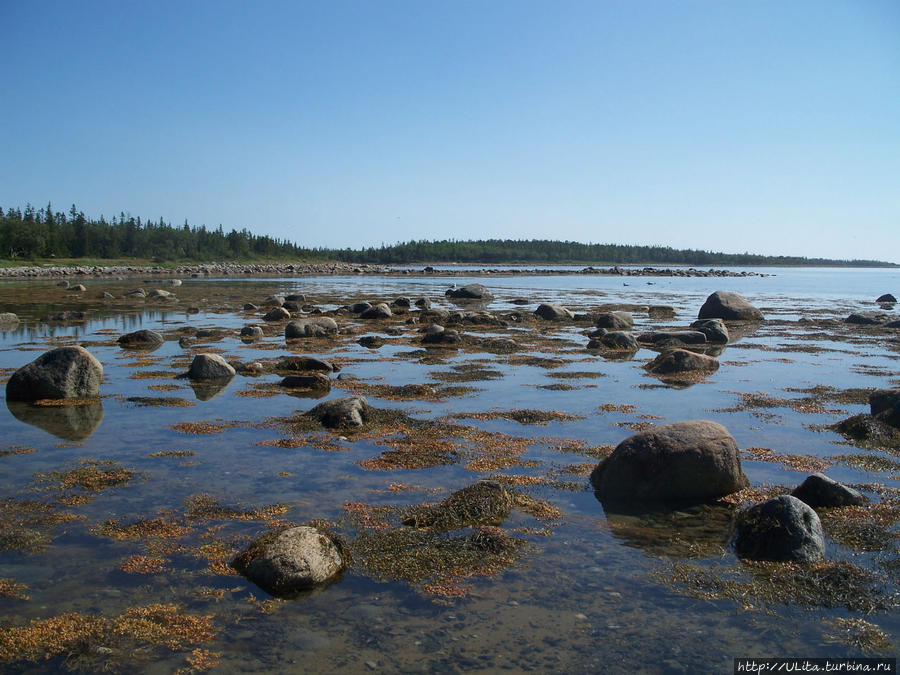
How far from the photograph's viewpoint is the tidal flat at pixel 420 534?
5.40 meters

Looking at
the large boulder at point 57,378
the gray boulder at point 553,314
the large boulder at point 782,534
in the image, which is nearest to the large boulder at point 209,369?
the large boulder at point 57,378

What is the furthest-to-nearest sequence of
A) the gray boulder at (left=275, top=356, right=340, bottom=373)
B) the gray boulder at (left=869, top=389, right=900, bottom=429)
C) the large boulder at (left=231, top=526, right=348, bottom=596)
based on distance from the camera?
1. the gray boulder at (left=275, top=356, right=340, bottom=373)
2. the gray boulder at (left=869, top=389, right=900, bottom=429)
3. the large boulder at (left=231, top=526, right=348, bottom=596)

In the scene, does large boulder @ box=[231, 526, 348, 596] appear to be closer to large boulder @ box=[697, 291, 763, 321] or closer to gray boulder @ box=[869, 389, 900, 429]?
gray boulder @ box=[869, 389, 900, 429]

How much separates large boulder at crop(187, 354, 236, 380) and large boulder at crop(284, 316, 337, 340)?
798 cm

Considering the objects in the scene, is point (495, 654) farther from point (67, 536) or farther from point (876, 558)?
point (67, 536)

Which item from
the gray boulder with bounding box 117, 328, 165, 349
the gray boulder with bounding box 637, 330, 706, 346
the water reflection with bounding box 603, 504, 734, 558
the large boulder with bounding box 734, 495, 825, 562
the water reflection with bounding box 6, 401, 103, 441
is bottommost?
the water reflection with bounding box 603, 504, 734, 558

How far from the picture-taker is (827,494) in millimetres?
8352

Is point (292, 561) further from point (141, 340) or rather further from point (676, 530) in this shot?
point (141, 340)

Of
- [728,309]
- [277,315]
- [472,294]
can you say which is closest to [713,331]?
[728,309]

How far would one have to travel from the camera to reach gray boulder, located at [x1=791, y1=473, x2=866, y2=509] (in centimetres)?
833

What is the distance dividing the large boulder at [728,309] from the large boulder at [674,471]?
29028 mm

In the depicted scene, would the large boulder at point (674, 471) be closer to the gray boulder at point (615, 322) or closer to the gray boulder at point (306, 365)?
the gray boulder at point (306, 365)

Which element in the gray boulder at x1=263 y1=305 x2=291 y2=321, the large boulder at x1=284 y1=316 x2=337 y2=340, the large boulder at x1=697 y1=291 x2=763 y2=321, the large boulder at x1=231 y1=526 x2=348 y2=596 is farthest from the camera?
the large boulder at x1=697 y1=291 x2=763 y2=321

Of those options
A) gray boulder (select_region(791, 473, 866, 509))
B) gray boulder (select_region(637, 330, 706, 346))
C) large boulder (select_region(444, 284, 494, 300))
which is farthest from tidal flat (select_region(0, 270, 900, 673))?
large boulder (select_region(444, 284, 494, 300))
